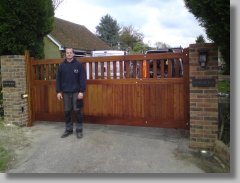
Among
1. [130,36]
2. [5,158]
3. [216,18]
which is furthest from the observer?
[130,36]

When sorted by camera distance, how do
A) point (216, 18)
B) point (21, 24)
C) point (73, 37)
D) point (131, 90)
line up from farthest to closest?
1. point (73, 37)
2. point (21, 24)
3. point (131, 90)
4. point (216, 18)

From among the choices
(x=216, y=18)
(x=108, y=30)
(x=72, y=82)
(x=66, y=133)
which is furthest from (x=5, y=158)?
(x=108, y=30)

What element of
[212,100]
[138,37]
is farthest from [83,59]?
[138,37]

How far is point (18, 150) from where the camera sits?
573cm

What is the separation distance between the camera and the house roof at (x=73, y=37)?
2198 centimetres

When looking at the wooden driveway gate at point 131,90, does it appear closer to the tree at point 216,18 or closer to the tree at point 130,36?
the tree at point 216,18

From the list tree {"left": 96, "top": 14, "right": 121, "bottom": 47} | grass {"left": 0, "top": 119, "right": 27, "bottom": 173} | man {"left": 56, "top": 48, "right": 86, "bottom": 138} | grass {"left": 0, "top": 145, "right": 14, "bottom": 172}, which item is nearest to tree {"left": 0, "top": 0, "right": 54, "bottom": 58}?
man {"left": 56, "top": 48, "right": 86, "bottom": 138}

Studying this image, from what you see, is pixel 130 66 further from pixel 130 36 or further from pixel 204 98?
pixel 130 36

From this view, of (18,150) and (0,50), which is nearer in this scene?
(18,150)

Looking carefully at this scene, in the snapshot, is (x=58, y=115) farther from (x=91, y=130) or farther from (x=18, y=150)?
(x=18, y=150)

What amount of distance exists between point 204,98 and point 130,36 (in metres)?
41.6

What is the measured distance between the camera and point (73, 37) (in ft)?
80.2

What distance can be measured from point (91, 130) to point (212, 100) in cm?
264

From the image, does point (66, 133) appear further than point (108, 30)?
No
